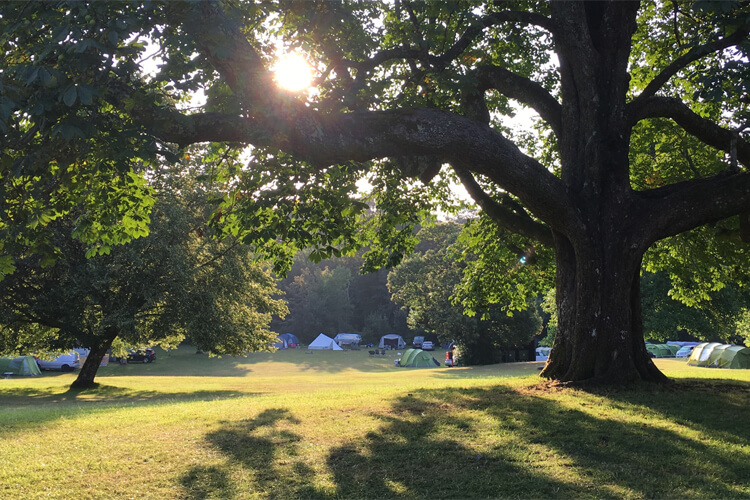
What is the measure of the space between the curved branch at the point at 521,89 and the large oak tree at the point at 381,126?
38mm

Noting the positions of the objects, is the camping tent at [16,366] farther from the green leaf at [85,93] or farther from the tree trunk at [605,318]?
the green leaf at [85,93]

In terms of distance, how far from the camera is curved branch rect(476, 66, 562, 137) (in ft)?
33.3

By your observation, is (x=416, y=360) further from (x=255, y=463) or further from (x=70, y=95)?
(x=70, y=95)

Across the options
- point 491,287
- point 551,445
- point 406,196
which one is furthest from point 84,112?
point 491,287

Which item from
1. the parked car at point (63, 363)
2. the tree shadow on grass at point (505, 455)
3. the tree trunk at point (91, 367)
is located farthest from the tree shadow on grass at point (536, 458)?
the parked car at point (63, 363)

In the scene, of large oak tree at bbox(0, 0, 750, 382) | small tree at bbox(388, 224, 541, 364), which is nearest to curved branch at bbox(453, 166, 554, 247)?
large oak tree at bbox(0, 0, 750, 382)

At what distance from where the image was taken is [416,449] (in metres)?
6.02

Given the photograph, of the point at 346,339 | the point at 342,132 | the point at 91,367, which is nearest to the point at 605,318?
the point at 342,132

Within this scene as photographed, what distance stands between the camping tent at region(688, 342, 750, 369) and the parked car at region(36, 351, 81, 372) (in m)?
44.9

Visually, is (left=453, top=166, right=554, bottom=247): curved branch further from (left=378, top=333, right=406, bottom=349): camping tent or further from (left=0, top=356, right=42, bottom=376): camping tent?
(left=378, top=333, right=406, bottom=349): camping tent

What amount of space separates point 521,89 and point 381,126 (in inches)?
159

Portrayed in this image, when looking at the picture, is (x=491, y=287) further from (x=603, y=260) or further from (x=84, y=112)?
(x=84, y=112)

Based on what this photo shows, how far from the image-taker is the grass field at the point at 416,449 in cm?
495

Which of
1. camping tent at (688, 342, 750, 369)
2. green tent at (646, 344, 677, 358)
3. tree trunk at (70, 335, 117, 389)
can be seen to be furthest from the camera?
green tent at (646, 344, 677, 358)
